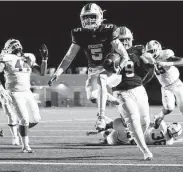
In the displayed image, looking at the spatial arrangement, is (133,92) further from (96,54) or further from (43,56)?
(43,56)

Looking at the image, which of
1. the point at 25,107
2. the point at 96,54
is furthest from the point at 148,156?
the point at 25,107

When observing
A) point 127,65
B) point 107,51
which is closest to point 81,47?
point 107,51

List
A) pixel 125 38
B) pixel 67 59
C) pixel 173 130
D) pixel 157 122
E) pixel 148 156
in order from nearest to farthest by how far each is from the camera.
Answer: pixel 148 156, pixel 67 59, pixel 125 38, pixel 173 130, pixel 157 122

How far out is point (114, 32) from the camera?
6.64m

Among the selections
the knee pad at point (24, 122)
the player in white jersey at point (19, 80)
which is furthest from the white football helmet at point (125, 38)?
the knee pad at point (24, 122)

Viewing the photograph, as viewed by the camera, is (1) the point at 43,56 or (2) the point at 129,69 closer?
(2) the point at 129,69

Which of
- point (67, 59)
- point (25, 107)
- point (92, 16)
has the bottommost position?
point (25, 107)

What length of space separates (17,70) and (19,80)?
162 millimetres

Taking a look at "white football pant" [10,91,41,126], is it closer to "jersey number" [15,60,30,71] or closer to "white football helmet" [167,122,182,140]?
"jersey number" [15,60,30,71]

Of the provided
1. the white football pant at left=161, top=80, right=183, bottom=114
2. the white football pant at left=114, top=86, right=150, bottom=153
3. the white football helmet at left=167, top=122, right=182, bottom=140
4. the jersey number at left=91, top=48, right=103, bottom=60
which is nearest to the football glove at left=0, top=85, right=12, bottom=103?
the jersey number at left=91, top=48, right=103, bottom=60

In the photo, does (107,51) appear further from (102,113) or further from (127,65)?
(102,113)

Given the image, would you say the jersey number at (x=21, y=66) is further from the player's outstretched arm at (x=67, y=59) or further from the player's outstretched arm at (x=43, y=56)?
the player's outstretched arm at (x=67, y=59)

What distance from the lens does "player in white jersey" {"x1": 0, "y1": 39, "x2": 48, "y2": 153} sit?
7707mm

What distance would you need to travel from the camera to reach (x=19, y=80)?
317 inches
